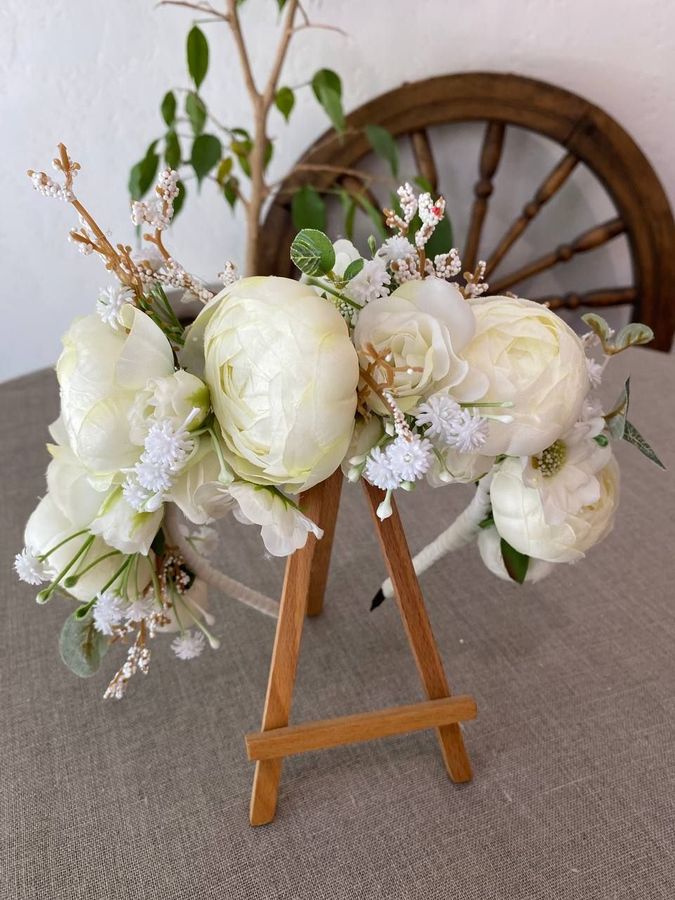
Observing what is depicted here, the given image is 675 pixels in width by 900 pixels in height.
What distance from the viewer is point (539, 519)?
551 millimetres

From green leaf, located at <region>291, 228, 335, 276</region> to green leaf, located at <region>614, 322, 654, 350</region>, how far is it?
239 mm

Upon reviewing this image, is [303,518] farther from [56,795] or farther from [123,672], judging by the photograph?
[56,795]

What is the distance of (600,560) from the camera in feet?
2.83

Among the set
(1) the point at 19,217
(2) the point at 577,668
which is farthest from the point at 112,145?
(2) the point at 577,668

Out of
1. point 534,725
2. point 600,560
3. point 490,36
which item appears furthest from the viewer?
point 490,36

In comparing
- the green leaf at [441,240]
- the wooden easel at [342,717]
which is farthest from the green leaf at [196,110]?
the wooden easel at [342,717]

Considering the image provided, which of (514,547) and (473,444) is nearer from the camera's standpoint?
(473,444)

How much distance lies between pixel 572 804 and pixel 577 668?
5.7 inches

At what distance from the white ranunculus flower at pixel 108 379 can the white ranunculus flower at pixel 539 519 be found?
0.26m

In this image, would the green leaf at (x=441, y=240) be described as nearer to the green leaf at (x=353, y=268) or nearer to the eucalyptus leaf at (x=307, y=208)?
the eucalyptus leaf at (x=307, y=208)

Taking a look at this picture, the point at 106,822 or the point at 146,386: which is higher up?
the point at 146,386

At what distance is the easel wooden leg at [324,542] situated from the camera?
0.57 meters

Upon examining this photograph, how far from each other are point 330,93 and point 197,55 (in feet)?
0.75

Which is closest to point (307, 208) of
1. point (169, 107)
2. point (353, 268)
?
point (169, 107)
